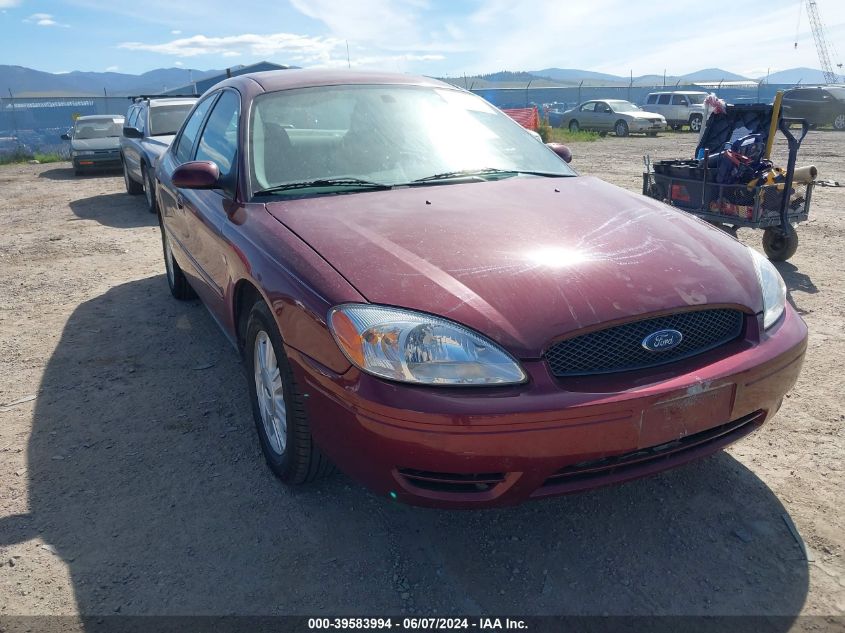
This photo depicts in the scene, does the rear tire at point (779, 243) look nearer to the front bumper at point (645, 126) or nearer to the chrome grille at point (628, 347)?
the chrome grille at point (628, 347)

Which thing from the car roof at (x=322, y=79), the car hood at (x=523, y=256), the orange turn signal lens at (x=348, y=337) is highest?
the car roof at (x=322, y=79)

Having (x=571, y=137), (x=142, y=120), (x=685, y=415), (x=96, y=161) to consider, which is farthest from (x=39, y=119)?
(x=685, y=415)

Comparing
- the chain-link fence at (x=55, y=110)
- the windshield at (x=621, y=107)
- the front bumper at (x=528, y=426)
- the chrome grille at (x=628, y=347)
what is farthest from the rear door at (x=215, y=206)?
the windshield at (x=621, y=107)

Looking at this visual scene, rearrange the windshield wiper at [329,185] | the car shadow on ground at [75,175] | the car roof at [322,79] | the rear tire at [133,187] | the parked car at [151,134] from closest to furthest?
the windshield wiper at [329,185], the car roof at [322,79], the parked car at [151,134], the rear tire at [133,187], the car shadow on ground at [75,175]

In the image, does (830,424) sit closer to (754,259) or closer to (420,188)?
(754,259)

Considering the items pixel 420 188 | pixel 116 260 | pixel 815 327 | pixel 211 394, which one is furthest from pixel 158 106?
pixel 815 327

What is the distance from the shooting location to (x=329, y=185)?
9.90ft

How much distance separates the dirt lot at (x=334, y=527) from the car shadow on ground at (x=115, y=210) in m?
5.30

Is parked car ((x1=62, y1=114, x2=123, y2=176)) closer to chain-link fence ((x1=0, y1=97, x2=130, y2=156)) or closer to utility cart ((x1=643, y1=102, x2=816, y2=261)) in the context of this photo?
chain-link fence ((x1=0, y1=97, x2=130, y2=156))

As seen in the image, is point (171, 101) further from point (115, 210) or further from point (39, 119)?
point (39, 119)

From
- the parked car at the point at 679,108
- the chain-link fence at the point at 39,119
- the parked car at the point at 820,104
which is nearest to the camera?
the chain-link fence at the point at 39,119

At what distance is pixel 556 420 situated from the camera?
1.95m

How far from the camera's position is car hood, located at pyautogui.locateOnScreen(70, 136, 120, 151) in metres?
14.8

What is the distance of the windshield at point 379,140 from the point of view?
3.12m
